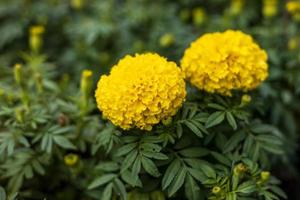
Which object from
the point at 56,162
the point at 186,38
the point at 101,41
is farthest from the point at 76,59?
the point at 56,162

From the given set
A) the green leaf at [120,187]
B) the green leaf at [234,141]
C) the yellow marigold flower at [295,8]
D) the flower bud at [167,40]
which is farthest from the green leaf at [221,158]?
the yellow marigold flower at [295,8]

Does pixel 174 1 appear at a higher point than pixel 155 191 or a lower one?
higher

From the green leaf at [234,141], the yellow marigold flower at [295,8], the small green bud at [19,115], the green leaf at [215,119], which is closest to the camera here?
the green leaf at [215,119]

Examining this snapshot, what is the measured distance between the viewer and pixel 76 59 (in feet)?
9.66

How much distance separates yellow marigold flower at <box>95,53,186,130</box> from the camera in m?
1.65

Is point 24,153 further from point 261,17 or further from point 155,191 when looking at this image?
point 261,17

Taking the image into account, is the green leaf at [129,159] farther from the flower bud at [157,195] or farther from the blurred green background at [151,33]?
the blurred green background at [151,33]

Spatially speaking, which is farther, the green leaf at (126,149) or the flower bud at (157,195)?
the flower bud at (157,195)

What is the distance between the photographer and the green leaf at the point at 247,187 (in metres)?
1.68

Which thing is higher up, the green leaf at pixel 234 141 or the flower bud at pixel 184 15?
the flower bud at pixel 184 15

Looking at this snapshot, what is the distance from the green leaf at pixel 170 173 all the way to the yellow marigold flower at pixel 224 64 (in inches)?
13.3

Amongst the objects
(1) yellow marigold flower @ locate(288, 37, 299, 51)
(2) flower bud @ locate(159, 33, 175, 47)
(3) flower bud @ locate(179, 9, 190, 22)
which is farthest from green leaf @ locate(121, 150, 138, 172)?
(3) flower bud @ locate(179, 9, 190, 22)

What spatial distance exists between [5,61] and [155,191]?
5.30ft

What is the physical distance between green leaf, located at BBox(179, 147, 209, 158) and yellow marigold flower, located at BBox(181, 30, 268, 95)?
0.81 feet
